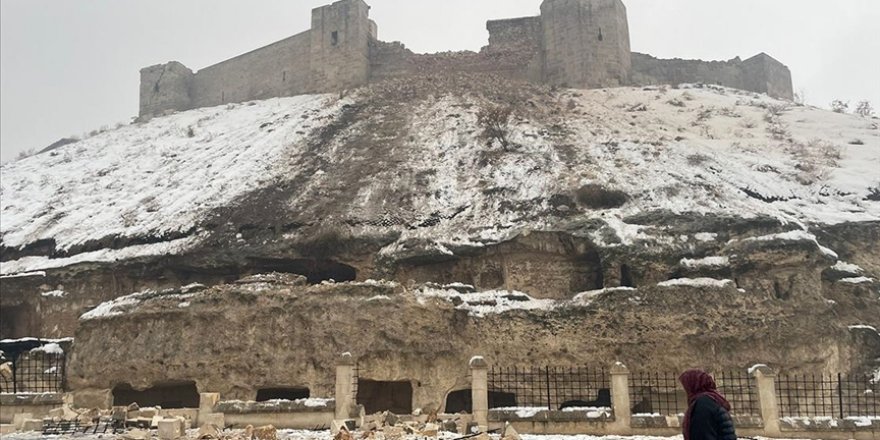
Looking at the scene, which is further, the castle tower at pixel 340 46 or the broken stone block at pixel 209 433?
the castle tower at pixel 340 46

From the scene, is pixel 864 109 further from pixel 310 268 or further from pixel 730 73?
pixel 310 268

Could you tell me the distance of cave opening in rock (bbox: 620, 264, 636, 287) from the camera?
2125cm

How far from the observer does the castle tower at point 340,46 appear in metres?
41.0

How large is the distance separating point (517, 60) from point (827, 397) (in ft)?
85.8

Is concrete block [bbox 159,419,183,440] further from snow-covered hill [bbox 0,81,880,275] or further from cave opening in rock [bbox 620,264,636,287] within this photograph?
cave opening in rock [bbox 620,264,636,287]

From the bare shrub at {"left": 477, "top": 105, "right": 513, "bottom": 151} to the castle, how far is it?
723cm

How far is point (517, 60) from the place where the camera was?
40.6 metres

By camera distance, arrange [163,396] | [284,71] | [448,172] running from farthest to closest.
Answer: [284,71], [448,172], [163,396]

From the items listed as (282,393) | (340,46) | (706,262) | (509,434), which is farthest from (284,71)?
(509,434)

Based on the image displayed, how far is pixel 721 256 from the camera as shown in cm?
2075

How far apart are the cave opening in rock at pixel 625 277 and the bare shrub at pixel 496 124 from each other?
902 centimetres

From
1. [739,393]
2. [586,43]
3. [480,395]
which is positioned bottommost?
[739,393]

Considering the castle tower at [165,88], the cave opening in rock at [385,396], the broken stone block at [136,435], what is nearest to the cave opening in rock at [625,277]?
the cave opening in rock at [385,396]

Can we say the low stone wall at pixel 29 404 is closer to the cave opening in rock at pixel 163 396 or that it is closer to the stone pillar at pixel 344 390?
the cave opening in rock at pixel 163 396
